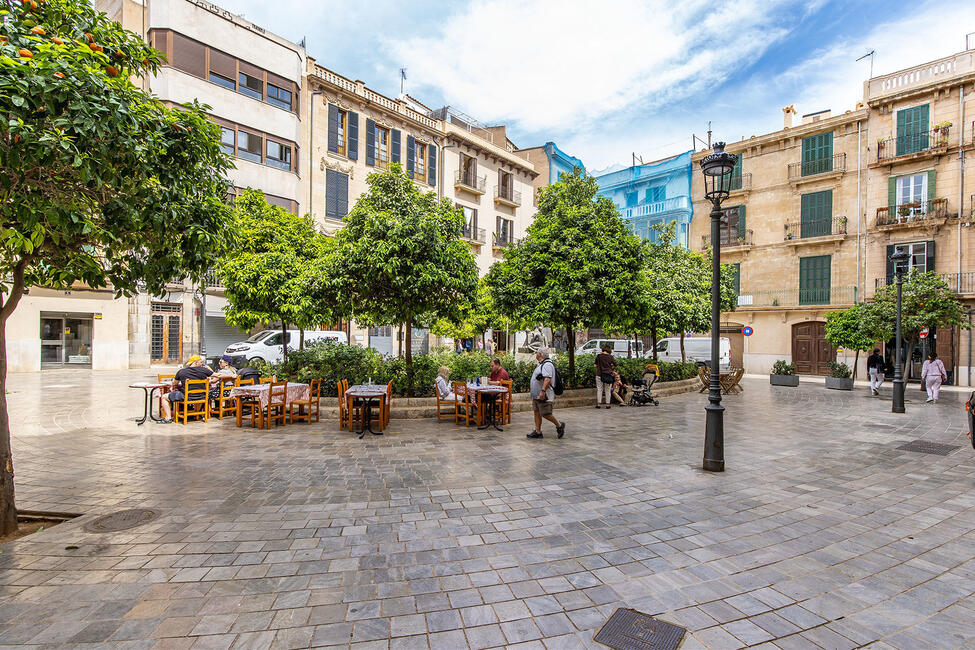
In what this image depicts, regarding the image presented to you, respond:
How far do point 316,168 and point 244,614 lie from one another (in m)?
24.8

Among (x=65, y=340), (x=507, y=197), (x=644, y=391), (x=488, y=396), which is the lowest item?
(x=644, y=391)

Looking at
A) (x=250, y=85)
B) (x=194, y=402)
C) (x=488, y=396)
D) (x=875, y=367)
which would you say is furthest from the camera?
(x=250, y=85)

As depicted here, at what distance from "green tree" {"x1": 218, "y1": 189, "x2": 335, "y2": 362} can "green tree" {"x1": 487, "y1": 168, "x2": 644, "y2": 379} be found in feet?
15.9

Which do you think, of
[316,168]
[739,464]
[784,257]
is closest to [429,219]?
[739,464]

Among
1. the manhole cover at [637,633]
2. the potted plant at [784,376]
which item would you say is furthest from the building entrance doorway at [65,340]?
the potted plant at [784,376]

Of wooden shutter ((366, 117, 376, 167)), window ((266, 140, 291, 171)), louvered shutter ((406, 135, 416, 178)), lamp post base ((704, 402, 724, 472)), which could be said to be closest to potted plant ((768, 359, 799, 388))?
lamp post base ((704, 402, 724, 472))

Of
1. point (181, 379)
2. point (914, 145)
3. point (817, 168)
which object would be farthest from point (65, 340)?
point (914, 145)

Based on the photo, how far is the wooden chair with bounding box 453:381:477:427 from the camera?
9.36m

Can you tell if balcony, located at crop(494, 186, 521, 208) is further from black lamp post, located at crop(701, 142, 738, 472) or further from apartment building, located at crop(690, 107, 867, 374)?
black lamp post, located at crop(701, 142, 738, 472)

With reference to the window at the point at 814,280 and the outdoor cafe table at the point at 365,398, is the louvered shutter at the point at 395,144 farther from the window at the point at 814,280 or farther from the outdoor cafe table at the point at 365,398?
the window at the point at 814,280

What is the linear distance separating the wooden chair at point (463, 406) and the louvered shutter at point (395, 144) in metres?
21.6

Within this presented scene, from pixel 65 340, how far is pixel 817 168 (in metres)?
39.0

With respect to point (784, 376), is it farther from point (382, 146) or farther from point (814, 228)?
point (382, 146)

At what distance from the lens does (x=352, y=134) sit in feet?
84.6
